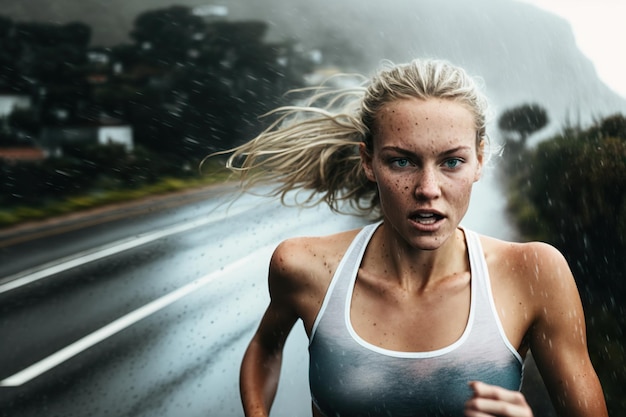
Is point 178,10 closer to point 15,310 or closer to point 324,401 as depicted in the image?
point 15,310

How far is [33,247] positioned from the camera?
3.38 metres

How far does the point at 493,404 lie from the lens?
774 millimetres

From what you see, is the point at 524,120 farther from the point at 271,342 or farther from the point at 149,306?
the point at 149,306

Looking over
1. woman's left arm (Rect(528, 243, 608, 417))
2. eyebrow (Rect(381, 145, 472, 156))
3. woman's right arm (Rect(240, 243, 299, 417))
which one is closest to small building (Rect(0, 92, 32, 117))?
woman's right arm (Rect(240, 243, 299, 417))

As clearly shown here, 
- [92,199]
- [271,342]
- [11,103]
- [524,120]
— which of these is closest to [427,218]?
[271,342]

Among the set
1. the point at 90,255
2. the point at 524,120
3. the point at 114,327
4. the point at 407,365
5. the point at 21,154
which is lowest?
the point at 114,327

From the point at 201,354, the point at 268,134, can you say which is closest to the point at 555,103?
the point at 268,134

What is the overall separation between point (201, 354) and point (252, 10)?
161cm

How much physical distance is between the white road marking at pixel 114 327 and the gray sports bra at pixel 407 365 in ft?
5.75

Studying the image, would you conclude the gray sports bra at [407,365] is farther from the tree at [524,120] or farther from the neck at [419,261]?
the tree at [524,120]

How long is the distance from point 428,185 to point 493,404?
0.97ft

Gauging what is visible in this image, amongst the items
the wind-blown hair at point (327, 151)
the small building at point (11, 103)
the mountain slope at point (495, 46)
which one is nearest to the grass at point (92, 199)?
the mountain slope at point (495, 46)

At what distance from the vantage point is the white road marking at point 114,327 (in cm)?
259

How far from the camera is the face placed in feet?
3.04
